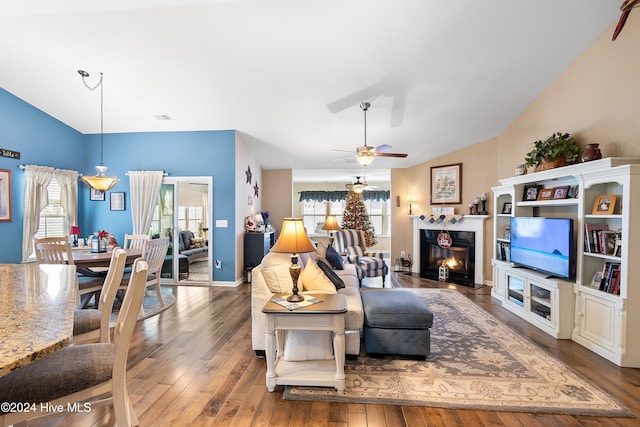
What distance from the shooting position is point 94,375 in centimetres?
135

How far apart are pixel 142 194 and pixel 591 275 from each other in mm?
6868

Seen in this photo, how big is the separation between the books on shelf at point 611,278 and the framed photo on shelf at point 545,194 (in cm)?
104

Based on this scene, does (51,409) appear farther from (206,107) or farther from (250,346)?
(206,107)

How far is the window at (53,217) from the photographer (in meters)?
4.95

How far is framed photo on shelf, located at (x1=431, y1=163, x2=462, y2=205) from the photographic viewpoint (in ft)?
19.2

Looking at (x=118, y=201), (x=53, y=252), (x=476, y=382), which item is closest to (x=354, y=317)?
(x=476, y=382)

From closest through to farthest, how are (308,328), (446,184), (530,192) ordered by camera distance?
→ (308,328)
(530,192)
(446,184)

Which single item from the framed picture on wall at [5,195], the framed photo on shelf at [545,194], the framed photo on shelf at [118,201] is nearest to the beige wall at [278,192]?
the framed photo on shelf at [118,201]

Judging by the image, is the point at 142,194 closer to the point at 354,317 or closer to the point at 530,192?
the point at 354,317

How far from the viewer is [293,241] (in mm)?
2348

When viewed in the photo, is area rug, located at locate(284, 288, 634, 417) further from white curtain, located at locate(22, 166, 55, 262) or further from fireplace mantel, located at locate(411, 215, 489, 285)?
white curtain, located at locate(22, 166, 55, 262)

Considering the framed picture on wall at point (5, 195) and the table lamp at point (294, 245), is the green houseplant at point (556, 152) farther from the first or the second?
the framed picture on wall at point (5, 195)

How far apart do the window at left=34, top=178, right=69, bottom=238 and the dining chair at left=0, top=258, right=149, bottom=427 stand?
4975 mm

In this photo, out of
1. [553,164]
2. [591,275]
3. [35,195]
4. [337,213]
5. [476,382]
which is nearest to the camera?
[476,382]
